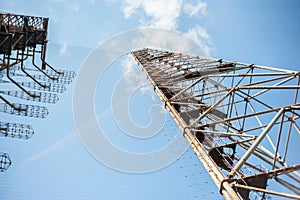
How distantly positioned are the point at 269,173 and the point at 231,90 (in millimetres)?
3786

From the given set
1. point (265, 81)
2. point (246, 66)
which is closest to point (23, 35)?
point (246, 66)

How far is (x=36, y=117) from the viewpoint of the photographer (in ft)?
72.1

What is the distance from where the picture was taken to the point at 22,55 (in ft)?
75.0

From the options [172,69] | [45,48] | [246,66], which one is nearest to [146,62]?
[172,69]

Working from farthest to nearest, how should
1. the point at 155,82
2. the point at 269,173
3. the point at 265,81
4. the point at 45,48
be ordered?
the point at 45,48 < the point at 155,82 < the point at 265,81 < the point at 269,173

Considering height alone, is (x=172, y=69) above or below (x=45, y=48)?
below

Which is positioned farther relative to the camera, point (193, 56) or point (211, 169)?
point (193, 56)

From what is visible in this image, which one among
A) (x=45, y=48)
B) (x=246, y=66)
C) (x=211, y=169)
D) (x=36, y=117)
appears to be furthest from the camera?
(x=45, y=48)

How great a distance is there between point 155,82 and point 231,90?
24.5 ft

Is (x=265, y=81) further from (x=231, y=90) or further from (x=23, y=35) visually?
(x=23, y=35)

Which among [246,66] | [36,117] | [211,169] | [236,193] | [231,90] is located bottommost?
[236,193]

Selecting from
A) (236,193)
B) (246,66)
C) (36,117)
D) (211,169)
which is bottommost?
(236,193)

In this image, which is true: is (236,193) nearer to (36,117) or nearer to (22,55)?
(36,117)

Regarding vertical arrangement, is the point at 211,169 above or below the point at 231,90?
below
